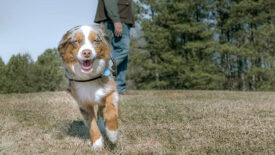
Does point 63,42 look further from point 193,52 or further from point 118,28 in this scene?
point 193,52

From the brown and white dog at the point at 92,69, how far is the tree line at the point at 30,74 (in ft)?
72.3

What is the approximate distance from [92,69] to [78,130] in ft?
5.45

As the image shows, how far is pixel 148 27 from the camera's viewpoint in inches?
1012

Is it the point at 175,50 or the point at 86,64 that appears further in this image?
the point at 175,50

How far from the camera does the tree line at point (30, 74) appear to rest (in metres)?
24.3

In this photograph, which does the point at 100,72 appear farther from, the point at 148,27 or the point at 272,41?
the point at 272,41

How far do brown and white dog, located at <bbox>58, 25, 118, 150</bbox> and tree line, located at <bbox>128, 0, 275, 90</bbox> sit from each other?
22217 mm

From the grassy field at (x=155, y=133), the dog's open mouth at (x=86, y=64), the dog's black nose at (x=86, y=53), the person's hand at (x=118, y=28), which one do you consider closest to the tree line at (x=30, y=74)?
the person's hand at (x=118, y=28)

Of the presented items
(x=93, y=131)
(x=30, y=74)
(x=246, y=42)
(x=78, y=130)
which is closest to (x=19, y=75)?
(x=30, y=74)

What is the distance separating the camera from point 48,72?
1026 inches

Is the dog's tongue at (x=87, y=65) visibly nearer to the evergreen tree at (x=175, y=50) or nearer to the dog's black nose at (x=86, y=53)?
the dog's black nose at (x=86, y=53)

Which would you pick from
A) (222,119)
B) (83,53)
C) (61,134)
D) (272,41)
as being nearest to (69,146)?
(61,134)

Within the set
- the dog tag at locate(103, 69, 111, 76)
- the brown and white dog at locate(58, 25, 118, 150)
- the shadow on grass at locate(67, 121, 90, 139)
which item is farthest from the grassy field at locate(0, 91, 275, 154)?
the dog tag at locate(103, 69, 111, 76)

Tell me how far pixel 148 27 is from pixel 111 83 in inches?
904
